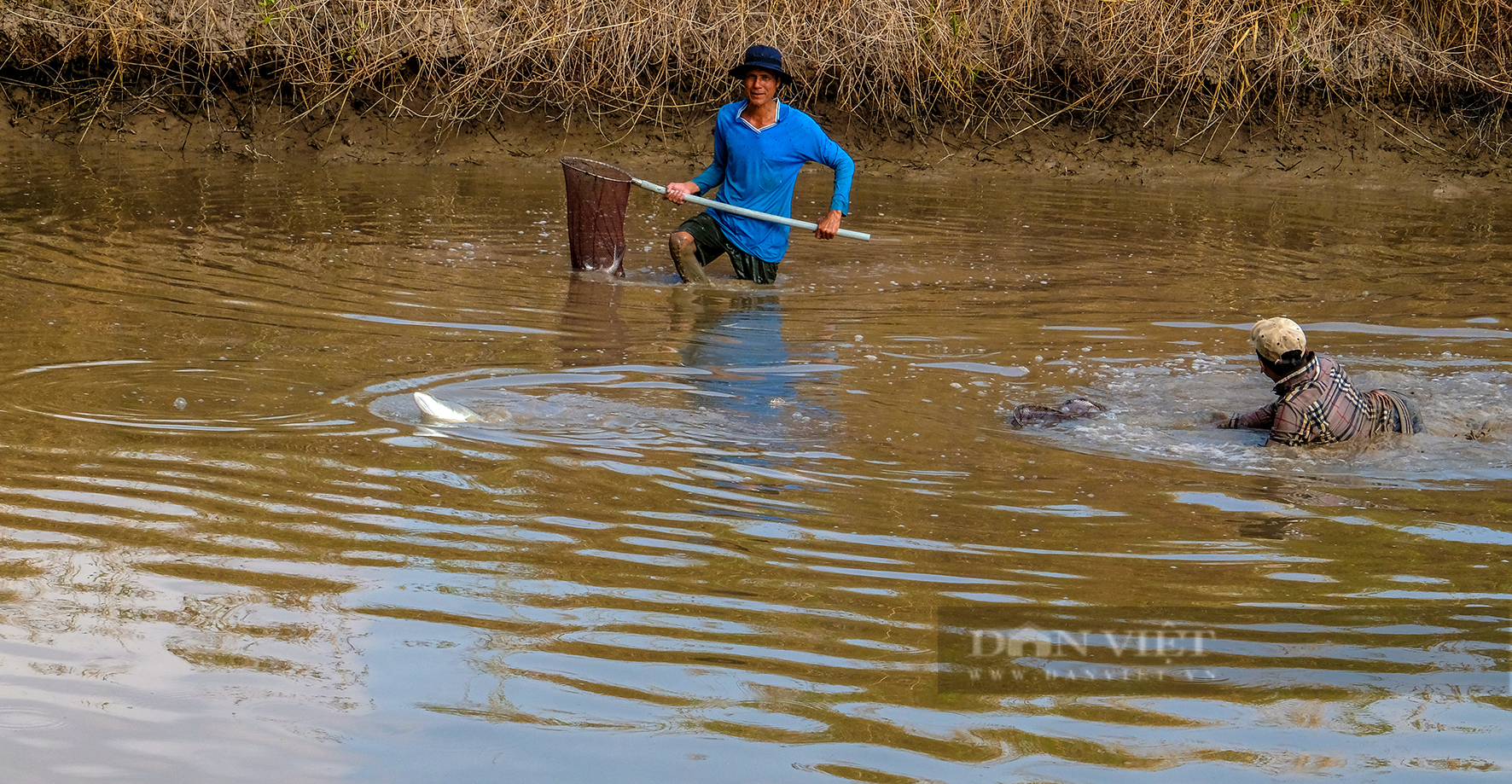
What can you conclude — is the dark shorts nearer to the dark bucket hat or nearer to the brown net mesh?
the brown net mesh

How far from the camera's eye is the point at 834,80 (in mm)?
14164

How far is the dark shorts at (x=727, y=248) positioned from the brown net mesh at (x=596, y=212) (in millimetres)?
414

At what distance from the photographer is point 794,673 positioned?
132 inches

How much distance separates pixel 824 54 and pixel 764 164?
232 inches

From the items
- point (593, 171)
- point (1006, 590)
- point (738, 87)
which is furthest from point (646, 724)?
point (738, 87)

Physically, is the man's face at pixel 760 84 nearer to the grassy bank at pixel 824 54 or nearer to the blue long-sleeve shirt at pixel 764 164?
the blue long-sleeve shirt at pixel 764 164

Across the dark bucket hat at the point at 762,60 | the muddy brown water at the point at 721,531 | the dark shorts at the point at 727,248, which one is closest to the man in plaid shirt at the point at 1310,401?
the muddy brown water at the point at 721,531

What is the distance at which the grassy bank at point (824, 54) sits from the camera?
1370cm

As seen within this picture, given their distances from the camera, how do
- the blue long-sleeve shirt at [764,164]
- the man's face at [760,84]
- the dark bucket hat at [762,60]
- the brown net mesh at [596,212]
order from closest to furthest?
1. the dark bucket hat at [762,60]
2. the man's face at [760,84]
3. the blue long-sleeve shirt at [764,164]
4. the brown net mesh at [596,212]

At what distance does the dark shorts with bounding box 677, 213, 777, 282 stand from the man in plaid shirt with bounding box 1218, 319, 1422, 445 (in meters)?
3.59

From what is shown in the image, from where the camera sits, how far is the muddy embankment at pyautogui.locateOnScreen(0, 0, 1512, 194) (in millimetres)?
13719

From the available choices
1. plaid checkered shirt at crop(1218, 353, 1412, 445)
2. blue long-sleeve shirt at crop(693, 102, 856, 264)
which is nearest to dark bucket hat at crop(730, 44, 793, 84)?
blue long-sleeve shirt at crop(693, 102, 856, 264)

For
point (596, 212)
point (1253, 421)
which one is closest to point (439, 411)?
point (1253, 421)

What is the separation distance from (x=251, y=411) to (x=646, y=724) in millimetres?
2904
